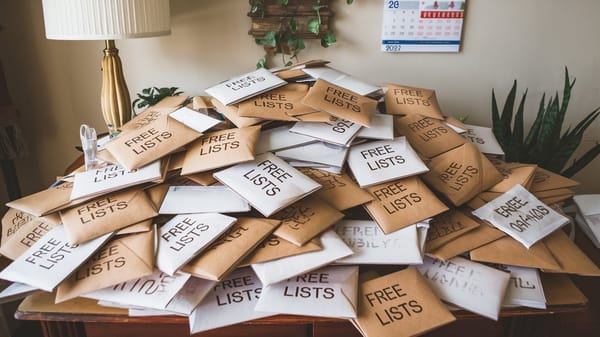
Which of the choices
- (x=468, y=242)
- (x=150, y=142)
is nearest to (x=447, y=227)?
(x=468, y=242)

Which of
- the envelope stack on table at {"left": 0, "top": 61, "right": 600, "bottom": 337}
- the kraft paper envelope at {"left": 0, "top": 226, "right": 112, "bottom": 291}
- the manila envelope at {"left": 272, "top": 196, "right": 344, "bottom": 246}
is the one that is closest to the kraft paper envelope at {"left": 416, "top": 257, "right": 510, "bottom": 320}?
the envelope stack on table at {"left": 0, "top": 61, "right": 600, "bottom": 337}

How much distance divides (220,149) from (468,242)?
0.57 m

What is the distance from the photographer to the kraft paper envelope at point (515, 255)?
0.86 meters

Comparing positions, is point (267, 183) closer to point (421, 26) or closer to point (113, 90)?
point (113, 90)

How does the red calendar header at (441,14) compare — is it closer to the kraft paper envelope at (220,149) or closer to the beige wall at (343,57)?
the beige wall at (343,57)

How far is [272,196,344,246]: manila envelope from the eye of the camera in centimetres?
85

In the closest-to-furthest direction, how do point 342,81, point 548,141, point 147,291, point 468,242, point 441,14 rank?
point 147,291 → point 468,242 → point 342,81 → point 548,141 → point 441,14

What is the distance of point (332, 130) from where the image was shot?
1.00 m

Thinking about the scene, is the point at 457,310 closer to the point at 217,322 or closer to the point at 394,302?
the point at 394,302

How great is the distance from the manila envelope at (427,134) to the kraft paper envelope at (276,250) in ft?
1.34

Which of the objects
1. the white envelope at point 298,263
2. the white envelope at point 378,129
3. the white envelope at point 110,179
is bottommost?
the white envelope at point 298,263

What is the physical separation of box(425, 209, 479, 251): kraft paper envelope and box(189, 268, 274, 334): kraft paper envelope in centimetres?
38

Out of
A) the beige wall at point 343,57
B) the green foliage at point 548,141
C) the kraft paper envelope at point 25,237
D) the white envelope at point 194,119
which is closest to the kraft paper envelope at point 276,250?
the white envelope at point 194,119

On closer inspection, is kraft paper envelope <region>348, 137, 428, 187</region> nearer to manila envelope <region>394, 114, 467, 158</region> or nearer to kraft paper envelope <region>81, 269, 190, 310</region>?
manila envelope <region>394, 114, 467, 158</region>
